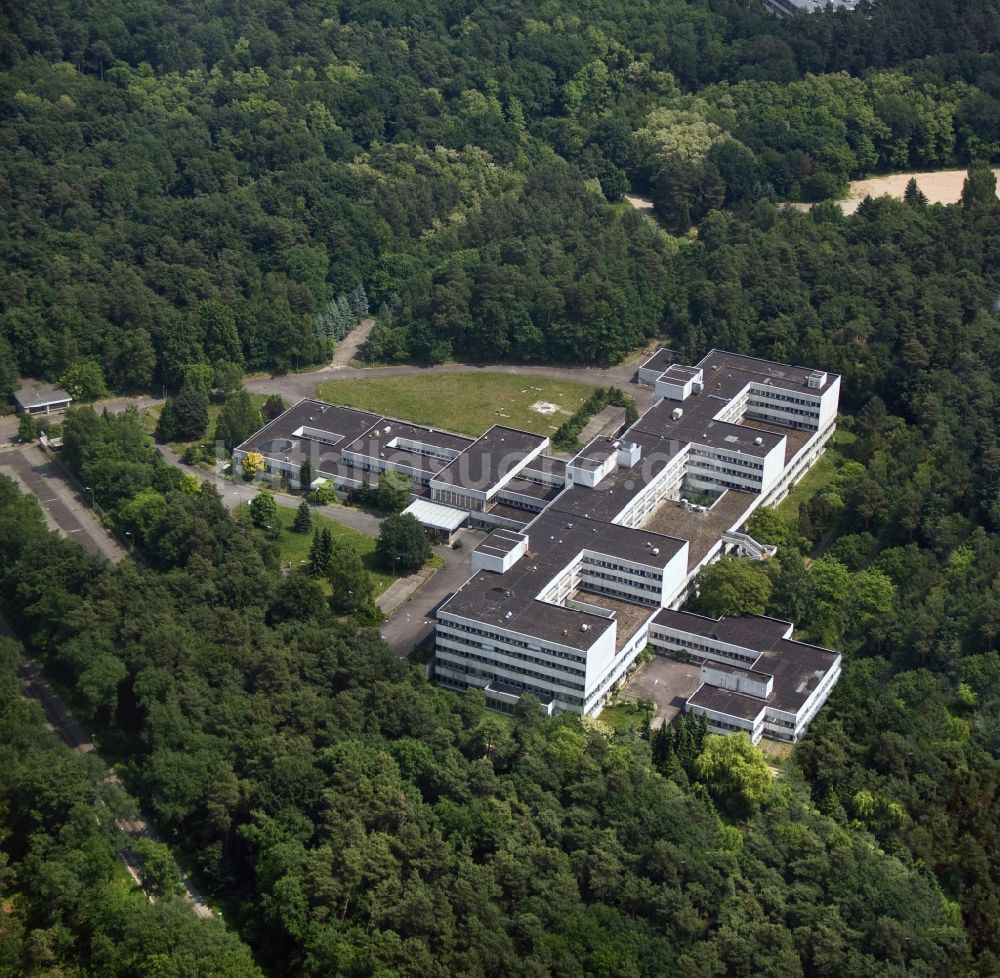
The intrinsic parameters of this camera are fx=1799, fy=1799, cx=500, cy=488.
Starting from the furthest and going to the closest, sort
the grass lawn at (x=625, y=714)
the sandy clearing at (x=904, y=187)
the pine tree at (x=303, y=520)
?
the sandy clearing at (x=904, y=187)
the pine tree at (x=303, y=520)
the grass lawn at (x=625, y=714)

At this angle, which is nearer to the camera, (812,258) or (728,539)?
(728,539)

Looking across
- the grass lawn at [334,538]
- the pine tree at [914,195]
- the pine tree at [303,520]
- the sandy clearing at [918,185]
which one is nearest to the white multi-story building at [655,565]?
the grass lawn at [334,538]

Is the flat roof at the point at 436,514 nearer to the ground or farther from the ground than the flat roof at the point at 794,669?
nearer to the ground

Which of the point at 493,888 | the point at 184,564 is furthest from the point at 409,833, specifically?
the point at 184,564

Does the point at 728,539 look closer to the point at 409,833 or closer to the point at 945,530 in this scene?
the point at 945,530

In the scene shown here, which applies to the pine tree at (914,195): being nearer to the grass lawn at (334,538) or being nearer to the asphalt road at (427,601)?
the asphalt road at (427,601)

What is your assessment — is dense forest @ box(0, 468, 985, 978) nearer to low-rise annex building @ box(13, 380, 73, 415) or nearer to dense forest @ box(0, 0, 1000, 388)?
A: low-rise annex building @ box(13, 380, 73, 415)

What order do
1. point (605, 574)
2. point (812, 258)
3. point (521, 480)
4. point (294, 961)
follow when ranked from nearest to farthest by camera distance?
point (294, 961), point (605, 574), point (521, 480), point (812, 258)

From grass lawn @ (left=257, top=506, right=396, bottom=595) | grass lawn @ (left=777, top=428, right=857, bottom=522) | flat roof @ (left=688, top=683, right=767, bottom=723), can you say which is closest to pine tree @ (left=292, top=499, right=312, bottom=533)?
grass lawn @ (left=257, top=506, right=396, bottom=595)
